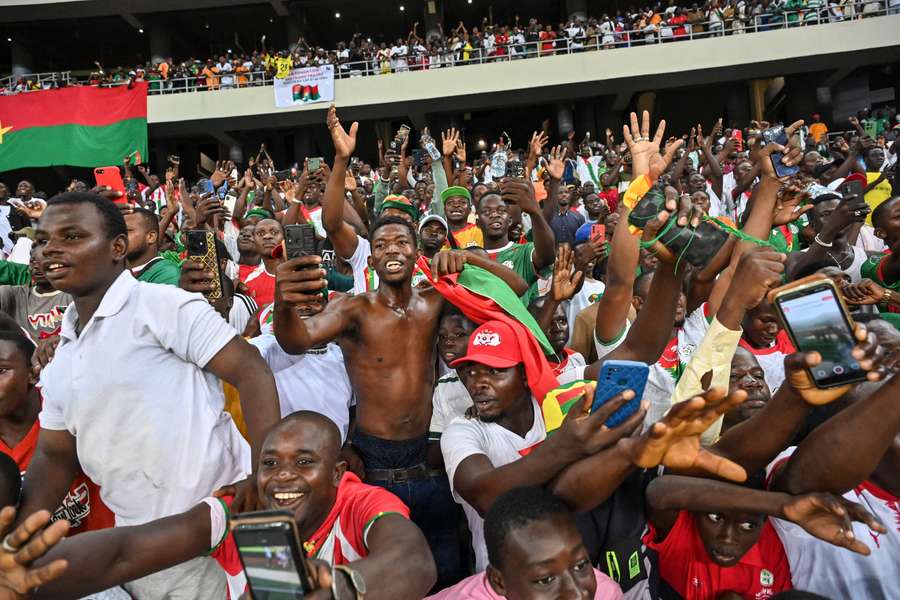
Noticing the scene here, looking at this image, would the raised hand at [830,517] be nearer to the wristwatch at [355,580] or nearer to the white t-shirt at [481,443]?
the white t-shirt at [481,443]

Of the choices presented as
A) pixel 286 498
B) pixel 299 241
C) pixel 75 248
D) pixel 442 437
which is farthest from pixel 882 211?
pixel 75 248

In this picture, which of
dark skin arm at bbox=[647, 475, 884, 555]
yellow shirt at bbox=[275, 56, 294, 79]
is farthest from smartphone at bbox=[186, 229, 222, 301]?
yellow shirt at bbox=[275, 56, 294, 79]

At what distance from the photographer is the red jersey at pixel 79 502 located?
2443mm

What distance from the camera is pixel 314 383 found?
3.39m

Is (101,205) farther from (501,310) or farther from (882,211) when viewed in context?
(882,211)

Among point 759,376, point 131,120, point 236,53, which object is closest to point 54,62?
point 236,53

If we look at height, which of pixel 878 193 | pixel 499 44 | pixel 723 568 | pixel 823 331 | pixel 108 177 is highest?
pixel 499 44

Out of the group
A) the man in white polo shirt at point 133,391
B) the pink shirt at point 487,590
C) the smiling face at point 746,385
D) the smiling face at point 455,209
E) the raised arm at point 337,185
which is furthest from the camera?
the smiling face at point 455,209

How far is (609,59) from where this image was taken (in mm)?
18234

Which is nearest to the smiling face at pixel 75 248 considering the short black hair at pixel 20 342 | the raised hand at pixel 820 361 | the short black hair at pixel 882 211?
the short black hair at pixel 20 342

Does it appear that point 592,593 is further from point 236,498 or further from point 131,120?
point 131,120

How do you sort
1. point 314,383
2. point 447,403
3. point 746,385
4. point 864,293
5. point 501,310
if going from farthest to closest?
point 314,383 < point 864,293 < point 447,403 < point 501,310 < point 746,385

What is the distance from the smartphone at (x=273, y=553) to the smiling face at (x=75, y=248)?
1264mm

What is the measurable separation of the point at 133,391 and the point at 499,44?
18.5 metres
